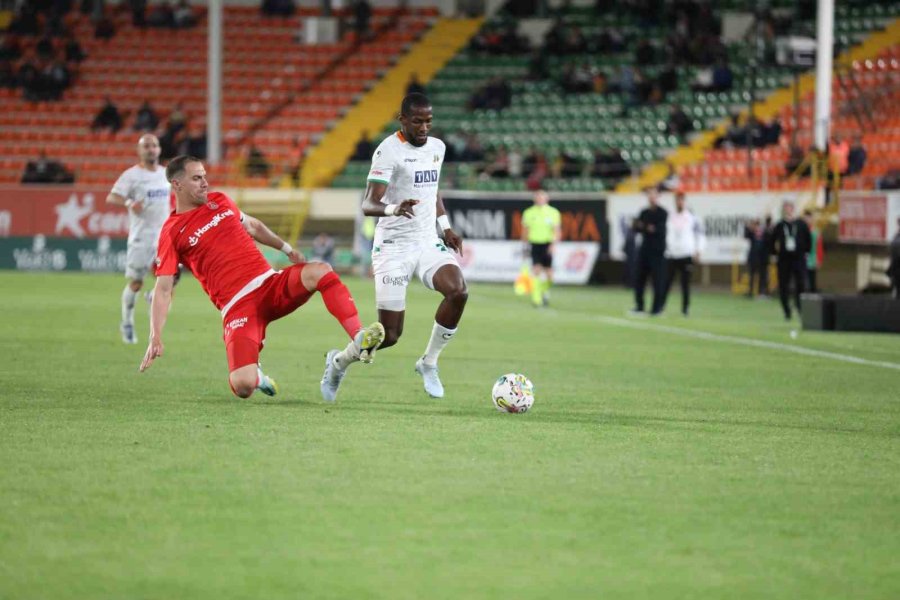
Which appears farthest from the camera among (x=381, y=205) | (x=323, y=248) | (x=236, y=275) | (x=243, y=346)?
(x=323, y=248)

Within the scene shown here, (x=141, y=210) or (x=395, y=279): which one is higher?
(x=141, y=210)

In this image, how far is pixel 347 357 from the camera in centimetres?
1013

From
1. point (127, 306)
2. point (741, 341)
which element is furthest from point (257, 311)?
point (741, 341)

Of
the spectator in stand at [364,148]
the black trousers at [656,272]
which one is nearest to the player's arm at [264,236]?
the black trousers at [656,272]

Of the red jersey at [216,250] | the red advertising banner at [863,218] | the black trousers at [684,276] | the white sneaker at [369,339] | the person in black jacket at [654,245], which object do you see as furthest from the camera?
the red advertising banner at [863,218]

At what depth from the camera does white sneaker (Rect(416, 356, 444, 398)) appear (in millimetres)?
11055

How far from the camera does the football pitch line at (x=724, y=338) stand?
15594 millimetres

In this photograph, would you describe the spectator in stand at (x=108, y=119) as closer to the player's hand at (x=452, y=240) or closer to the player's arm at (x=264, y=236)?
the player's arm at (x=264, y=236)

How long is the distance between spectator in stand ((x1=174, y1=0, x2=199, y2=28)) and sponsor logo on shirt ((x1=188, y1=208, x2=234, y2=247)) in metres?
36.6

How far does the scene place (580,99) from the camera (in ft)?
128

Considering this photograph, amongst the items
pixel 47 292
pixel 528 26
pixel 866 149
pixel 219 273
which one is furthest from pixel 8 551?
pixel 528 26

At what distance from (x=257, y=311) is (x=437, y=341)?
1.51 m

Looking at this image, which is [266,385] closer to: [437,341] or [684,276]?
[437,341]

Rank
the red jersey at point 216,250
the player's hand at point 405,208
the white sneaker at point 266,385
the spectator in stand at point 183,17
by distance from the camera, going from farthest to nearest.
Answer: the spectator in stand at point 183,17 → the white sneaker at point 266,385 → the player's hand at point 405,208 → the red jersey at point 216,250
